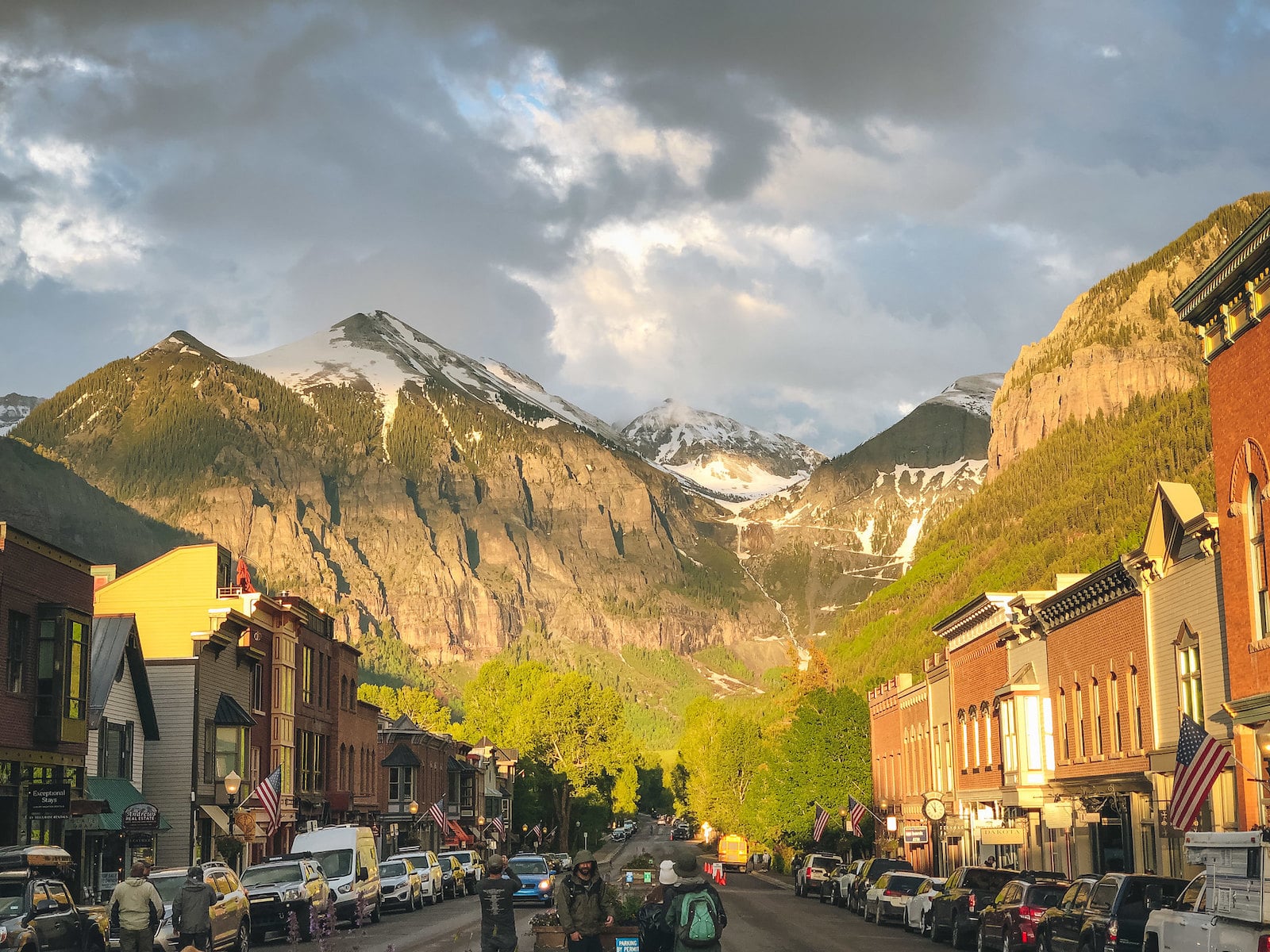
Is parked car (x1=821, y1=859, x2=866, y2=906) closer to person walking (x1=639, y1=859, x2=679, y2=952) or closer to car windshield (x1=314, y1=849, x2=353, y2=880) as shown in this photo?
car windshield (x1=314, y1=849, x2=353, y2=880)

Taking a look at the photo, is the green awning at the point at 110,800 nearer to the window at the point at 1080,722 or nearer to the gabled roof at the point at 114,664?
the gabled roof at the point at 114,664

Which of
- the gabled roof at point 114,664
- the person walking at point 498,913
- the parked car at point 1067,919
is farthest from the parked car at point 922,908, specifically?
the gabled roof at point 114,664

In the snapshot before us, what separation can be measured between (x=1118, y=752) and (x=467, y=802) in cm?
8450

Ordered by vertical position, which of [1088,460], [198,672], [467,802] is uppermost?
[1088,460]

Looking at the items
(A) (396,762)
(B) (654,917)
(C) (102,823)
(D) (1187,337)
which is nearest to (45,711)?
(C) (102,823)

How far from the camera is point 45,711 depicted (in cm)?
3984

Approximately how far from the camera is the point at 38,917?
907 inches

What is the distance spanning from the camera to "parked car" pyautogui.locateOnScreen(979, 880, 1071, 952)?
28406 mm

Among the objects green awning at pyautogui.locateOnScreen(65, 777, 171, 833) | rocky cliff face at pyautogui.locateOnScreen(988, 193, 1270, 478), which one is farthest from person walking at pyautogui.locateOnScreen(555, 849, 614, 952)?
rocky cliff face at pyautogui.locateOnScreen(988, 193, 1270, 478)

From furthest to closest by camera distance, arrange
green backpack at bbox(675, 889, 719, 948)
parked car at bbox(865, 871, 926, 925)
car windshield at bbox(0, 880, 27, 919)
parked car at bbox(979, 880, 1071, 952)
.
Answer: parked car at bbox(865, 871, 926, 925), parked car at bbox(979, 880, 1071, 952), car windshield at bbox(0, 880, 27, 919), green backpack at bbox(675, 889, 719, 948)

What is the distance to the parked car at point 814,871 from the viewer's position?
6625 cm

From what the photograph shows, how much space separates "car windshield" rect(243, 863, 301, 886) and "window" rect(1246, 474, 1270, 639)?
22.8 m

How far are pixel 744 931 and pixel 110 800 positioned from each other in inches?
822

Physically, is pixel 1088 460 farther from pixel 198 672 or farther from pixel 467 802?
pixel 198 672
